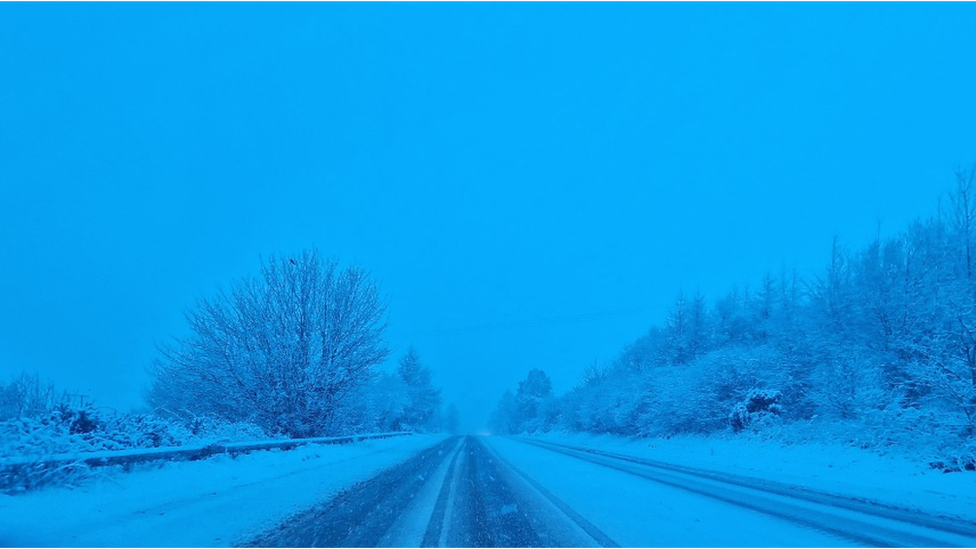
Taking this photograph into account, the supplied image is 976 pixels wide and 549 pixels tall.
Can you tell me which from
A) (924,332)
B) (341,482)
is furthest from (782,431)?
(341,482)

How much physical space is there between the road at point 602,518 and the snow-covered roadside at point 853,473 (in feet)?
3.19

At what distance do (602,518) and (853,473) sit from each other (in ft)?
31.8

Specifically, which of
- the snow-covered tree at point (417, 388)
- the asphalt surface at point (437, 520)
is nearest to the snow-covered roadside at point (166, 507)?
the asphalt surface at point (437, 520)

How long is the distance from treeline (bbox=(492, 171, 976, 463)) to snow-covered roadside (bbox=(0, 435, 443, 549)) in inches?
550

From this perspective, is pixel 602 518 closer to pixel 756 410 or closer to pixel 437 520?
pixel 437 520

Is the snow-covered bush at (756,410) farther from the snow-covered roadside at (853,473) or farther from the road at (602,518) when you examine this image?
the road at (602,518)

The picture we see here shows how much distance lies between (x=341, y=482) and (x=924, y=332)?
1767 cm

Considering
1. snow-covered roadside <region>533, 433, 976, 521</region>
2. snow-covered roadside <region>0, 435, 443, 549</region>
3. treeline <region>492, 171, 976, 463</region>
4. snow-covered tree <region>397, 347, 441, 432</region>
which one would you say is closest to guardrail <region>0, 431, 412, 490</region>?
snow-covered roadside <region>0, 435, 443, 549</region>

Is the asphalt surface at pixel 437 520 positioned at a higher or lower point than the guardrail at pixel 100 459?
lower

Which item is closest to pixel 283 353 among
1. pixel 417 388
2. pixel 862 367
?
pixel 862 367

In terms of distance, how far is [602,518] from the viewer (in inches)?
287

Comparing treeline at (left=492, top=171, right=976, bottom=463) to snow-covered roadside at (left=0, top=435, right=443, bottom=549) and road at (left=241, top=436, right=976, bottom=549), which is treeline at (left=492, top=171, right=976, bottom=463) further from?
snow-covered roadside at (left=0, top=435, right=443, bottom=549)

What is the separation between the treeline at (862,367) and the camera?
1384 cm

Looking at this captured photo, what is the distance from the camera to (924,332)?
17.0 m
